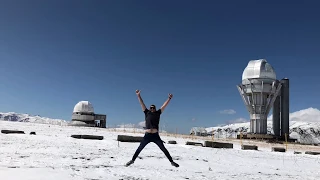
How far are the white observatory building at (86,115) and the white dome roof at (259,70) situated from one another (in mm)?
46982

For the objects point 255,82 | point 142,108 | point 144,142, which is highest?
point 255,82

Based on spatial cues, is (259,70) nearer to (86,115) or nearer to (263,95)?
(263,95)

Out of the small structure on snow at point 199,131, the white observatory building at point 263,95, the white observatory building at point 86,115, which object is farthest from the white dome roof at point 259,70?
the white observatory building at point 86,115

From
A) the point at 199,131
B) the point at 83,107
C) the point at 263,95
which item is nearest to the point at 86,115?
the point at 83,107

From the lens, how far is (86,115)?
88750 millimetres

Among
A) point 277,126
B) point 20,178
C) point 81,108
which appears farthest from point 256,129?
point 20,178

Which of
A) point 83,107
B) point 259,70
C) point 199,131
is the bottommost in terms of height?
point 199,131

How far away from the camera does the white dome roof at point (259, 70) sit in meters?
57.7

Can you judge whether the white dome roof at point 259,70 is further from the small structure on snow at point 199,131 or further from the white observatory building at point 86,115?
the white observatory building at point 86,115

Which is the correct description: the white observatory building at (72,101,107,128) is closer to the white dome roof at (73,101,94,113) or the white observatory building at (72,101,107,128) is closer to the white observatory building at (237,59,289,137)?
the white dome roof at (73,101,94,113)

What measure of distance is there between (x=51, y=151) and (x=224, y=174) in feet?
26.7

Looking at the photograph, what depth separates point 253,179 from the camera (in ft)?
34.9

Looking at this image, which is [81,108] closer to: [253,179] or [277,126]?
[277,126]

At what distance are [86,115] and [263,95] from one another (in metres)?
51.0
